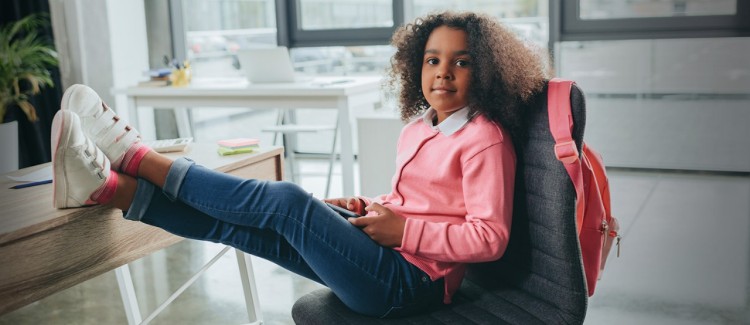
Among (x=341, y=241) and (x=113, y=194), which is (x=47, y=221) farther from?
(x=341, y=241)

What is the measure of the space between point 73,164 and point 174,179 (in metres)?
0.19

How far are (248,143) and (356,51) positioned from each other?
10.3 ft

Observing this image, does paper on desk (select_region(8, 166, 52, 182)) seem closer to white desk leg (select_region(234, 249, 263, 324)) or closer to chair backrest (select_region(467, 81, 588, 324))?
white desk leg (select_region(234, 249, 263, 324))

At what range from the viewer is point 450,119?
1.52m

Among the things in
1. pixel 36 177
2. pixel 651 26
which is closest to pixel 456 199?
pixel 36 177

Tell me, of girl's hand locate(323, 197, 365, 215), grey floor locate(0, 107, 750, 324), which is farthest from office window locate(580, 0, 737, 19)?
girl's hand locate(323, 197, 365, 215)

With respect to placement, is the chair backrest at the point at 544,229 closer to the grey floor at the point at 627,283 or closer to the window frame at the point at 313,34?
the grey floor at the point at 627,283

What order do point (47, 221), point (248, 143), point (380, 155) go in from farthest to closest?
point (380, 155)
point (248, 143)
point (47, 221)

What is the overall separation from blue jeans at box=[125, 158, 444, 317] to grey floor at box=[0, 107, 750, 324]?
3.02 feet

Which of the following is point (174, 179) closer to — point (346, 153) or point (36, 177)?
point (36, 177)

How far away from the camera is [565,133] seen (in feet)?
4.23

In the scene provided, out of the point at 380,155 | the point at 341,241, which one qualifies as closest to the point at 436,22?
the point at 341,241

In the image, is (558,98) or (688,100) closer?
(558,98)

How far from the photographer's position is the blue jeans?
1.37 metres
